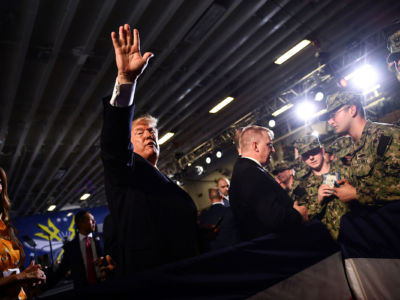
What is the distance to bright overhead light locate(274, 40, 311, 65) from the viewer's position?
4461 mm

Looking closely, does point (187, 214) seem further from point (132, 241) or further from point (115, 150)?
point (115, 150)

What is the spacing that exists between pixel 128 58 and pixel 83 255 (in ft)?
8.18

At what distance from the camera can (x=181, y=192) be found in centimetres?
145

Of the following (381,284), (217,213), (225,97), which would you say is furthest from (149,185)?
(225,97)

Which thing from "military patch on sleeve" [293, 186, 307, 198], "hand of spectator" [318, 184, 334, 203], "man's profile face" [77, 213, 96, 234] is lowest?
"hand of spectator" [318, 184, 334, 203]

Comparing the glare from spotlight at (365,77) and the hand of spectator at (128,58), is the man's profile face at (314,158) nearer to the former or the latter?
the glare from spotlight at (365,77)

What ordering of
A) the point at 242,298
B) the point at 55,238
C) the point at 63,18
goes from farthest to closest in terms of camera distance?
the point at 55,238
the point at 63,18
the point at 242,298

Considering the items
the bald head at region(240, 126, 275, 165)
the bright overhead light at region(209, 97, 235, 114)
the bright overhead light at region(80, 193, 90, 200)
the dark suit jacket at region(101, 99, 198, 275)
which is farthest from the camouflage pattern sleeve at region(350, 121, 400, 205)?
the bright overhead light at region(80, 193, 90, 200)

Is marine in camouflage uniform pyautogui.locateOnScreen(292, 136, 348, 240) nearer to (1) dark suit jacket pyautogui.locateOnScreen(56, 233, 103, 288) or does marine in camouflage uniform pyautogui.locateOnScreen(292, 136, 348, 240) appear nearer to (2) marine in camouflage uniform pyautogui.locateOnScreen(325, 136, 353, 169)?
(2) marine in camouflage uniform pyautogui.locateOnScreen(325, 136, 353, 169)

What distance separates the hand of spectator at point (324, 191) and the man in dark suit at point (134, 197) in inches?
92.1

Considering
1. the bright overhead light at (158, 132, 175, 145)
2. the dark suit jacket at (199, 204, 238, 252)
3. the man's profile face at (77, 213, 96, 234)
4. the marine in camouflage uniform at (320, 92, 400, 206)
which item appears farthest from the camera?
the bright overhead light at (158, 132, 175, 145)

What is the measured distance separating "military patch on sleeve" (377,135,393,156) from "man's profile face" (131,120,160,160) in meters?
2.49

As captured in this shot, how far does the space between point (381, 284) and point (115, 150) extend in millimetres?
1952

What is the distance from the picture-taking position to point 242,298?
3.43ft
